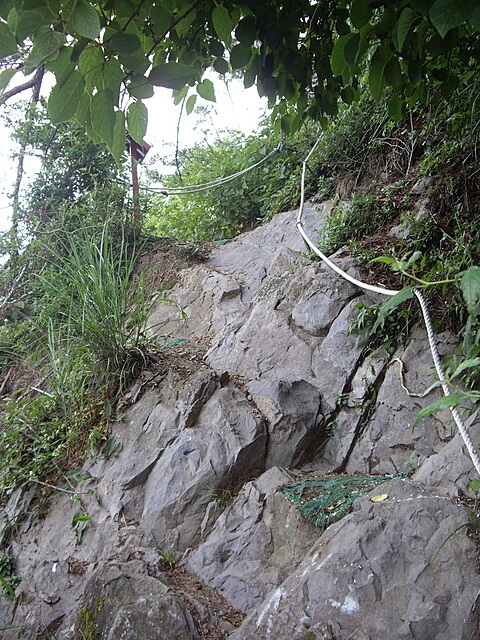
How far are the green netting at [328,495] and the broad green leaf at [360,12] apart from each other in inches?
70.8

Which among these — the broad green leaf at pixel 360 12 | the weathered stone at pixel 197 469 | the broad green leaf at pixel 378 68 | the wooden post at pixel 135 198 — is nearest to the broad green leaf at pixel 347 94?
the broad green leaf at pixel 378 68

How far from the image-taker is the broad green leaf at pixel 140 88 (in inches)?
53.8

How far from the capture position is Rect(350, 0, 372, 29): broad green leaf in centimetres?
174

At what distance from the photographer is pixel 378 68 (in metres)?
1.99

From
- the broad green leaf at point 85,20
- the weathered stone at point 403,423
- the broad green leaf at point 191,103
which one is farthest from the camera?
the weathered stone at point 403,423

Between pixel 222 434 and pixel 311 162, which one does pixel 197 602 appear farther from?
pixel 311 162

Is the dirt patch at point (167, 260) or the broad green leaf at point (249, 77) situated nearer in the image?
the broad green leaf at point (249, 77)

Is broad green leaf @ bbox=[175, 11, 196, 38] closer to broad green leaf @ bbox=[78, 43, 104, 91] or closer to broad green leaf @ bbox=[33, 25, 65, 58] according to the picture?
broad green leaf @ bbox=[78, 43, 104, 91]

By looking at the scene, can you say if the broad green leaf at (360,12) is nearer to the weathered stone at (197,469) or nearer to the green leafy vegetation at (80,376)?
the weathered stone at (197,469)

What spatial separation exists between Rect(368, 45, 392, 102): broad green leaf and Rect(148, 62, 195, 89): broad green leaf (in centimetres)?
96

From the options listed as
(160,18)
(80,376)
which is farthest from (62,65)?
(80,376)

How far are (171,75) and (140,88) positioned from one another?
0.11 metres

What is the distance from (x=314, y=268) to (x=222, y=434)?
1504 millimetres

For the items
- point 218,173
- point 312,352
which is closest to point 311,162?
point 218,173
